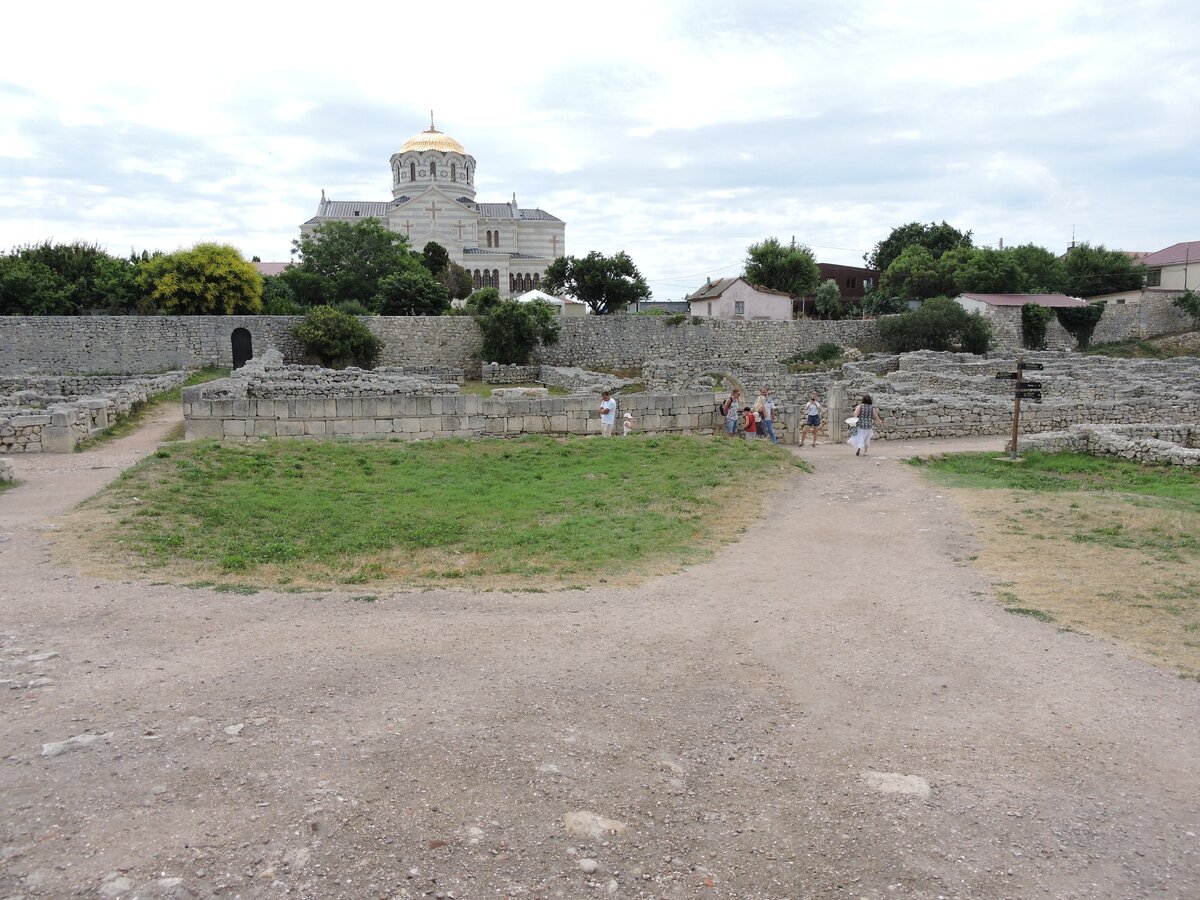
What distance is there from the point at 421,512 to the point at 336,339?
28697 millimetres

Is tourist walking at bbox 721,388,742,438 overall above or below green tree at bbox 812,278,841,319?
below

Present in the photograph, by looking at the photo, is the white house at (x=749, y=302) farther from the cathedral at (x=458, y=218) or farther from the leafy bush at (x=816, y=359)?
the cathedral at (x=458, y=218)

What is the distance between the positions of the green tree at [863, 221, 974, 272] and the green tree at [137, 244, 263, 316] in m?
52.3

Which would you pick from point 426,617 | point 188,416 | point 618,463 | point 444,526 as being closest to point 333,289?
point 188,416

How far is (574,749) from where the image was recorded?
4.71 meters

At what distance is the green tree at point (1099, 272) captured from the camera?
2594 inches

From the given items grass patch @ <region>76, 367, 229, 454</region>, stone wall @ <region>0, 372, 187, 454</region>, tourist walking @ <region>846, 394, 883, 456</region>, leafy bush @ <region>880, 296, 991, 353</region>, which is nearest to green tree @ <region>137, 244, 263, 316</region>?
grass patch @ <region>76, 367, 229, 454</region>

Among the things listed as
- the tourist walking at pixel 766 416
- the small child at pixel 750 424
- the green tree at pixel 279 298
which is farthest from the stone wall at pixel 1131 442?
the green tree at pixel 279 298

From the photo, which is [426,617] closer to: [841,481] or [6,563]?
[6,563]

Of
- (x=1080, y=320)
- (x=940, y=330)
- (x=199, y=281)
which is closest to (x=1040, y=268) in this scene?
(x=1080, y=320)

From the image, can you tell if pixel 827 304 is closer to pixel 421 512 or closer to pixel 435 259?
pixel 435 259

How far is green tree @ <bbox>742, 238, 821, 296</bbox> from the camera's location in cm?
6419

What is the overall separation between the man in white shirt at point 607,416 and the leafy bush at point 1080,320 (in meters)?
44.2

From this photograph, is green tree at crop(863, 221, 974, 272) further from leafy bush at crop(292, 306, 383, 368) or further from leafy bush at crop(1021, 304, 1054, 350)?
leafy bush at crop(292, 306, 383, 368)
